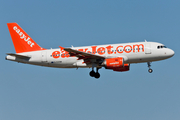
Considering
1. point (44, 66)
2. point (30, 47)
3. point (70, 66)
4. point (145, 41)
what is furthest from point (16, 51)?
point (145, 41)

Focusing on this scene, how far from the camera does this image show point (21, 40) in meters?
50.5

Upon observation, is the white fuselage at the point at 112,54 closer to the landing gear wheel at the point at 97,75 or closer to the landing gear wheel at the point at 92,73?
the landing gear wheel at the point at 92,73

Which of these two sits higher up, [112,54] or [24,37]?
[24,37]

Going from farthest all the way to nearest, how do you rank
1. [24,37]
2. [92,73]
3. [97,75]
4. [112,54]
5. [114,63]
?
[24,37] → [97,75] → [92,73] → [112,54] → [114,63]

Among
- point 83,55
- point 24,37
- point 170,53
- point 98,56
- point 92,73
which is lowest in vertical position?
point 92,73

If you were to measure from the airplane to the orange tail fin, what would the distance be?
16 centimetres

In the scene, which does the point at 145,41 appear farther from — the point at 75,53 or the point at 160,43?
the point at 75,53

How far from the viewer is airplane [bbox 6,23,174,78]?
147 feet

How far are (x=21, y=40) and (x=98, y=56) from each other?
13.9 metres

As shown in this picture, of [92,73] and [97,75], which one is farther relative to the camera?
[97,75]

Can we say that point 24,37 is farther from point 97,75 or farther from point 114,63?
point 114,63

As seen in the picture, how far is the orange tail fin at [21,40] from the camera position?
49906 millimetres

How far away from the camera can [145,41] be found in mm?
46281

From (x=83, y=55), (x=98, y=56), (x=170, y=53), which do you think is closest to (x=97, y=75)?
(x=98, y=56)
